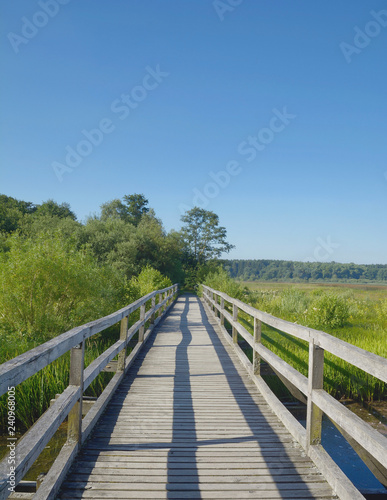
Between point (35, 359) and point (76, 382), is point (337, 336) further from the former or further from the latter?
point (35, 359)

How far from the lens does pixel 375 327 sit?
1188cm

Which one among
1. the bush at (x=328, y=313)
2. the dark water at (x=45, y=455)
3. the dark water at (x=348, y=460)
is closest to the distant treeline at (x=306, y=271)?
the bush at (x=328, y=313)

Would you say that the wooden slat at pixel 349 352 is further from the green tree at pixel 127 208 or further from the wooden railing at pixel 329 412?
the green tree at pixel 127 208

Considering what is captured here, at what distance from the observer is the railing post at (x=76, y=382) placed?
2.75 meters

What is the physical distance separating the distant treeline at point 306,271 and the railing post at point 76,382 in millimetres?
87253

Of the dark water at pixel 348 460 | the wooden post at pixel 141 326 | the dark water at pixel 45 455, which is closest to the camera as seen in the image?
the dark water at pixel 45 455

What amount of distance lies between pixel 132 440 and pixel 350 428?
6.25 feet

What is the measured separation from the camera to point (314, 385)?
2.71 metres

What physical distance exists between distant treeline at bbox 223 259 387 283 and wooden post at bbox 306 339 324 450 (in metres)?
87.0

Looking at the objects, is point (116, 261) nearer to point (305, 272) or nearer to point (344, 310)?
point (344, 310)

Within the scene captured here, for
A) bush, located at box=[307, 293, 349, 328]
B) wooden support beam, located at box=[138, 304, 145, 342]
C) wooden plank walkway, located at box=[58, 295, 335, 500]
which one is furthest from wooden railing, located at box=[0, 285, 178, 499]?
bush, located at box=[307, 293, 349, 328]

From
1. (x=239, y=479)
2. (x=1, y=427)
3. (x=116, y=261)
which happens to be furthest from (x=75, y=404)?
(x=116, y=261)

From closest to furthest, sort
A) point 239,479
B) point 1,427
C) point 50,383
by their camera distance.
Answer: point 239,479, point 1,427, point 50,383

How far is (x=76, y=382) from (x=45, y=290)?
5.95 meters
